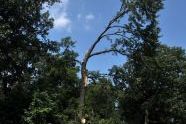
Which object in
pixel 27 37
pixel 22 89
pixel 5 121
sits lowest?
pixel 5 121

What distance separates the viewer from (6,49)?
115 ft

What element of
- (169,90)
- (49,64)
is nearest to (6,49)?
(49,64)

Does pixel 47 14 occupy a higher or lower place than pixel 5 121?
higher

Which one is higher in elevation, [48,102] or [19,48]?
[19,48]

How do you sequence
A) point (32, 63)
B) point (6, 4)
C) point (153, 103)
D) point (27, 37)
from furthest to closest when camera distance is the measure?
point (153, 103), point (32, 63), point (27, 37), point (6, 4)

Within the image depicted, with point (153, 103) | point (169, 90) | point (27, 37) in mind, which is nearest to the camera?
point (27, 37)

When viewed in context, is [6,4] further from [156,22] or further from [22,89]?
[156,22]

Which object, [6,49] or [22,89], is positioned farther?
[22,89]

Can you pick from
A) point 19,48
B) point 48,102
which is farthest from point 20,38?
point 48,102

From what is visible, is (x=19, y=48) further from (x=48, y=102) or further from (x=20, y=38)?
(x=48, y=102)

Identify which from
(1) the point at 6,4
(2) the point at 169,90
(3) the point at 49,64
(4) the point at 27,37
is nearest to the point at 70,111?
(3) the point at 49,64

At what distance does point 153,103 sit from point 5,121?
35437mm

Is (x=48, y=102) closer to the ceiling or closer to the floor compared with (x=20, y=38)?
closer to the floor

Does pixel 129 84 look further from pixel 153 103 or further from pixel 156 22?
pixel 153 103
